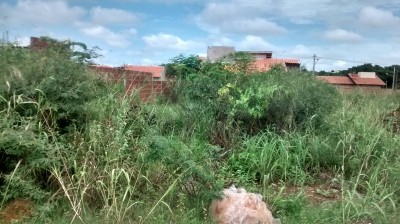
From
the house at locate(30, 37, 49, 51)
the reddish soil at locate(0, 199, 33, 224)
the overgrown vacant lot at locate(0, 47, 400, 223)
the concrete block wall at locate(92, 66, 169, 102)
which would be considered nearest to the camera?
the reddish soil at locate(0, 199, 33, 224)

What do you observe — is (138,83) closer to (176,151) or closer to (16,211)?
(176,151)

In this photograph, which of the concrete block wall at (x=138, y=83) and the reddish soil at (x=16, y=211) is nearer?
the reddish soil at (x=16, y=211)

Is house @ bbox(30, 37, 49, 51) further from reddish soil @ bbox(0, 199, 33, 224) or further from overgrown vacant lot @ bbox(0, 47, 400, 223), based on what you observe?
reddish soil @ bbox(0, 199, 33, 224)

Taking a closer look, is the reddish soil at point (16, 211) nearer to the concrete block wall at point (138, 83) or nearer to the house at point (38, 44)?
the concrete block wall at point (138, 83)

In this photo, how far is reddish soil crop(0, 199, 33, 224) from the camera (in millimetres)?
4207

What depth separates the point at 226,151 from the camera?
243 inches

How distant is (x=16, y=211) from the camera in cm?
429

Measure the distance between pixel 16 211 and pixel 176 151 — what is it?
161 centimetres

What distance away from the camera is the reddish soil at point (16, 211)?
4.21m

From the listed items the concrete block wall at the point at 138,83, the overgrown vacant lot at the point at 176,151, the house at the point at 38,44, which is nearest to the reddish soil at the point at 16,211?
the overgrown vacant lot at the point at 176,151

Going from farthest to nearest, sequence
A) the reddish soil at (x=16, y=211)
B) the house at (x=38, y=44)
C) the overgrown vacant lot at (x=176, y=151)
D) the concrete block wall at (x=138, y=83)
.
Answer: the concrete block wall at (x=138, y=83), the house at (x=38, y=44), the overgrown vacant lot at (x=176, y=151), the reddish soil at (x=16, y=211)

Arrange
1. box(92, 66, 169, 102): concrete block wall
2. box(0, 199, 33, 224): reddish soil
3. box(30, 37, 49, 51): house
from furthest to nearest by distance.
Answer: box(92, 66, 169, 102): concrete block wall < box(30, 37, 49, 51): house < box(0, 199, 33, 224): reddish soil

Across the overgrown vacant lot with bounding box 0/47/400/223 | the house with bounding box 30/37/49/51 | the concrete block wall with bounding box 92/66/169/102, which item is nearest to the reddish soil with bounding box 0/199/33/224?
the overgrown vacant lot with bounding box 0/47/400/223

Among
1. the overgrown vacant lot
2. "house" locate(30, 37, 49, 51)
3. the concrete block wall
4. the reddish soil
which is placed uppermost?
"house" locate(30, 37, 49, 51)
